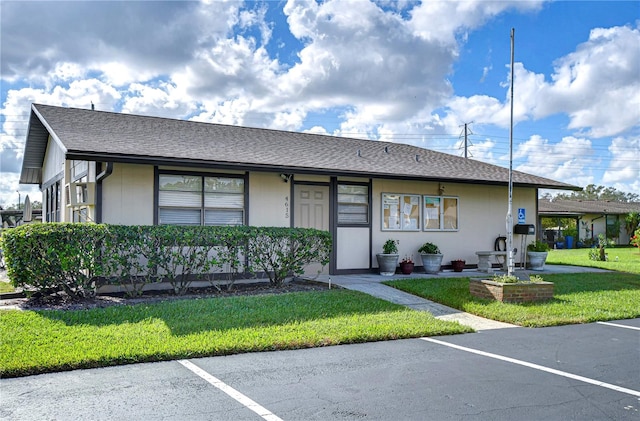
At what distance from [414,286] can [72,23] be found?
370 inches

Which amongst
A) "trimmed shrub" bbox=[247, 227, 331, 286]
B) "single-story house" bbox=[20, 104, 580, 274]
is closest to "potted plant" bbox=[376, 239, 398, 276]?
"single-story house" bbox=[20, 104, 580, 274]

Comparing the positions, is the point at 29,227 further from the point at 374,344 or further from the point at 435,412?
the point at 435,412

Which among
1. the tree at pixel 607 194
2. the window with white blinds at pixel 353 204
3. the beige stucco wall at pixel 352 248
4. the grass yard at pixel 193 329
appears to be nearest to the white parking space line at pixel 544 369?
the grass yard at pixel 193 329

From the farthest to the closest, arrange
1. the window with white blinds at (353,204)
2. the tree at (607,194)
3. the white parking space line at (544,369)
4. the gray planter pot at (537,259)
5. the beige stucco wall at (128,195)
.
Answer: the tree at (607,194), the gray planter pot at (537,259), the window with white blinds at (353,204), the beige stucco wall at (128,195), the white parking space line at (544,369)

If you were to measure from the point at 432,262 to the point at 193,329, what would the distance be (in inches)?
320

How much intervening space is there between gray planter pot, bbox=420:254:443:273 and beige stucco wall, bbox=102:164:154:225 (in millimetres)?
7064

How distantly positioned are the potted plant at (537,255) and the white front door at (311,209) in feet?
21.7

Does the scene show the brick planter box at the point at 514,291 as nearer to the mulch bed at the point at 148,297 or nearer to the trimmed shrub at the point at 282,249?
the mulch bed at the point at 148,297

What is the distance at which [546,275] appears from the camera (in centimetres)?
1372

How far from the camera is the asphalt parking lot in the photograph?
4.08 meters

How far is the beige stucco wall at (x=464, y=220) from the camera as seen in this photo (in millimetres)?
Result: 13375

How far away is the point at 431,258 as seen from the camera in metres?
13.4

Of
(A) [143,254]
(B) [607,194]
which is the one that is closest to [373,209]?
(A) [143,254]

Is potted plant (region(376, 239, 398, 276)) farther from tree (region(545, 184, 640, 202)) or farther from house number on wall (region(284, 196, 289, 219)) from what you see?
tree (region(545, 184, 640, 202))
